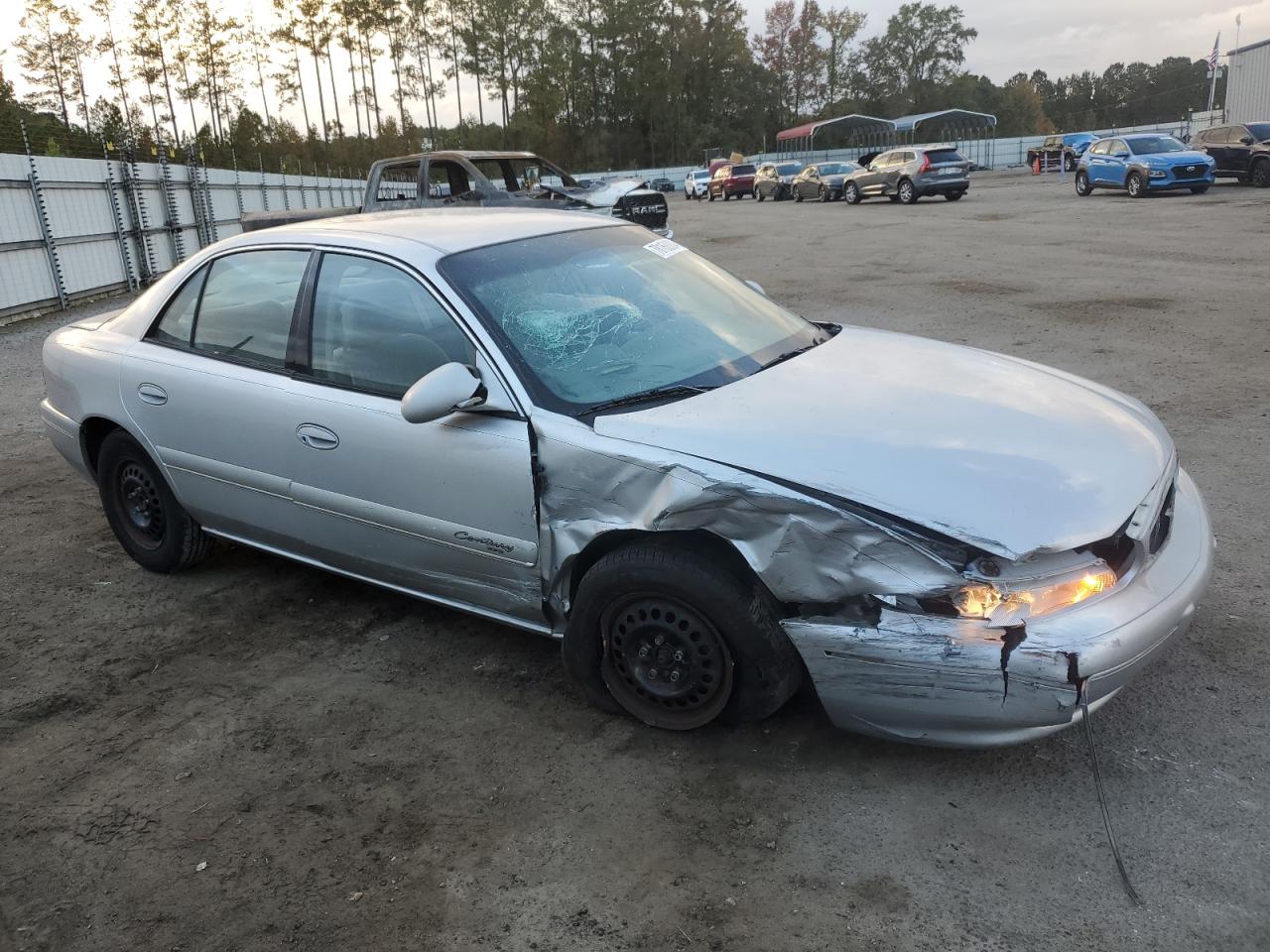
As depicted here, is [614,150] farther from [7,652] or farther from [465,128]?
[7,652]

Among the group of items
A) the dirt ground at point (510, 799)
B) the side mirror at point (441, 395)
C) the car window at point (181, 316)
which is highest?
the car window at point (181, 316)

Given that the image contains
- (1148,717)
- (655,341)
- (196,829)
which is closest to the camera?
(196,829)

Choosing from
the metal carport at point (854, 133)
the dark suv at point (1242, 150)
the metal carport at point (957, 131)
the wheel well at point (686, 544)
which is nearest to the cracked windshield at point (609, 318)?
the wheel well at point (686, 544)

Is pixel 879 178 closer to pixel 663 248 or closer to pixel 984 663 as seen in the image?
pixel 663 248

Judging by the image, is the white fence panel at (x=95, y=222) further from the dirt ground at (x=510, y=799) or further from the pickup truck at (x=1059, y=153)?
the pickup truck at (x=1059, y=153)

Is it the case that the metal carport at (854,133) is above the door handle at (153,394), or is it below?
above

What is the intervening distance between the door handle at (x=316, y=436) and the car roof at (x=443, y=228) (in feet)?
2.35

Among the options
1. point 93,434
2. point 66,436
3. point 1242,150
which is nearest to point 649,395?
point 93,434

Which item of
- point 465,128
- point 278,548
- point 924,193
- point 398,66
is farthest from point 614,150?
point 278,548

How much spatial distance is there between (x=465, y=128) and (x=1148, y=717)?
268 feet

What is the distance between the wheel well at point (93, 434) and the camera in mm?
4531

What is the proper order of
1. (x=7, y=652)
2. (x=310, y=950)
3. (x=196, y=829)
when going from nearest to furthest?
1. (x=310, y=950)
2. (x=196, y=829)
3. (x=7, y=652)

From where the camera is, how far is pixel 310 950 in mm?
2326

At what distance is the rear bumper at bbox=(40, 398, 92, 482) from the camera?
15.2 feet
